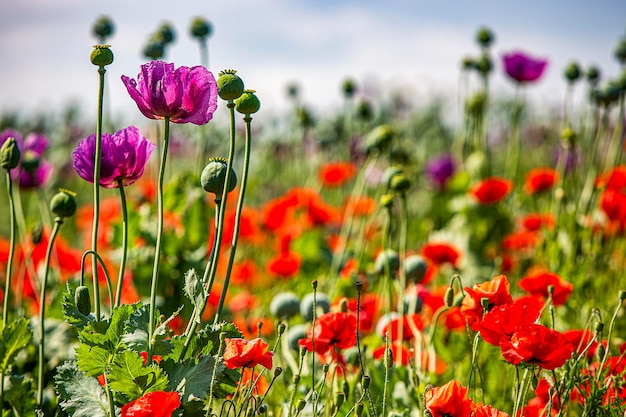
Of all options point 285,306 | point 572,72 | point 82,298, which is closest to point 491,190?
point 572,72

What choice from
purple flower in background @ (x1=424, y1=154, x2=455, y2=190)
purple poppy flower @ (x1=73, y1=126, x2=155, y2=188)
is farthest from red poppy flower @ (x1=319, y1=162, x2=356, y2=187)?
purple poppy flower @ (x1=73, y1=126, x2=155, y2=188)

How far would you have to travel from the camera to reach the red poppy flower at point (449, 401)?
101 centimetres

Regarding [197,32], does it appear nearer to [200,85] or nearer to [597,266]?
[200,85]

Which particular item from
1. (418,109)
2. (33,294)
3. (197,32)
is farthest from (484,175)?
(418,109)

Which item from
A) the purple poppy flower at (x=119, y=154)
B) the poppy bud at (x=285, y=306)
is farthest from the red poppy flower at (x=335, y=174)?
the purple poppy flower at (x=119, y=154)

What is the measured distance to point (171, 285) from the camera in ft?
6.56

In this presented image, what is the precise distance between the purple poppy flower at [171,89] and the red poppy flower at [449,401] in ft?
1.74

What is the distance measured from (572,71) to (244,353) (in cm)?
208

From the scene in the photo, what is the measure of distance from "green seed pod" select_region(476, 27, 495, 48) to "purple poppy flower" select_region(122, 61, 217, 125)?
2.15 metres

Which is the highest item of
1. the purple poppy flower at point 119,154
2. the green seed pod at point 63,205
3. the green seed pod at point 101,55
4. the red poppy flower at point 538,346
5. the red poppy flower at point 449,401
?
the green seed pod at point 101,55

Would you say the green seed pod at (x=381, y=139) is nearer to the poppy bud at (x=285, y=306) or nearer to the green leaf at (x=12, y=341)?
the poppy bud at (x=285, y=306)

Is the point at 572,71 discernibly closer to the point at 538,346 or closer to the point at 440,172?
the point at 440,172

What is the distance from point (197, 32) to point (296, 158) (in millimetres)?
2801

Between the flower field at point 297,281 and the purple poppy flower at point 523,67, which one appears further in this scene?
the purple poppy flower at point 523,67
